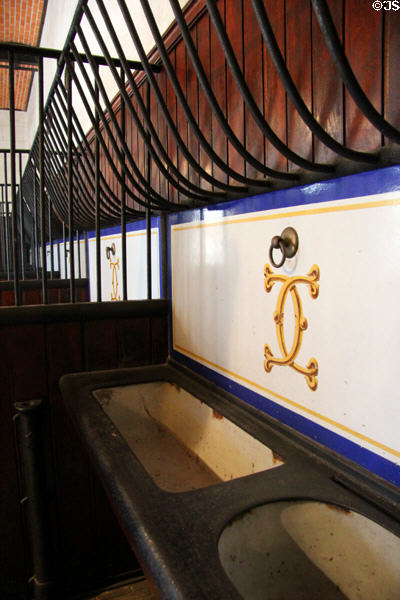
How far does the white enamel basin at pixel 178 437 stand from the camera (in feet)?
4.01

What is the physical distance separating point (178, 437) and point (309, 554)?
75 centimetres

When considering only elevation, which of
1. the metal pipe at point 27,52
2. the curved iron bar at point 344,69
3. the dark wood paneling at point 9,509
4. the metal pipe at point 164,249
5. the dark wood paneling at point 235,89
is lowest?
the dark wood paneling at point 9,509

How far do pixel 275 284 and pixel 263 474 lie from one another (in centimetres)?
46

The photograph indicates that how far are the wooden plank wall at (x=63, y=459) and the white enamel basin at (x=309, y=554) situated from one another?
987 mm

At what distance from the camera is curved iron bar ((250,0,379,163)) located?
77 cm

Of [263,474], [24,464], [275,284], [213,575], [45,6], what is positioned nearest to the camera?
[213,575]

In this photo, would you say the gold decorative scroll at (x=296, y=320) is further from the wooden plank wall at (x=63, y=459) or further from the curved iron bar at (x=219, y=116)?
the wooden plank wall at (x=63, y=459)

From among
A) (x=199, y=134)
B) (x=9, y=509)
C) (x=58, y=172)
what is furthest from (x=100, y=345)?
(x=58, y=172)

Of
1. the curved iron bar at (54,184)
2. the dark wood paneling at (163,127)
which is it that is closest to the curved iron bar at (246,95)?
the dark wood paneling at (163,127)

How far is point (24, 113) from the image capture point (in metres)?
9.16

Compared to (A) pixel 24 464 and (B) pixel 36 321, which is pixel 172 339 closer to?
(B) pixel 36 321

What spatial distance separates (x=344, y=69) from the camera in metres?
0.69

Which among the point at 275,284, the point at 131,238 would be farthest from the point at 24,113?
the point at 275,284

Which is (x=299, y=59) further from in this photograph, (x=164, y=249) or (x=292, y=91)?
(x=164, y=249)
